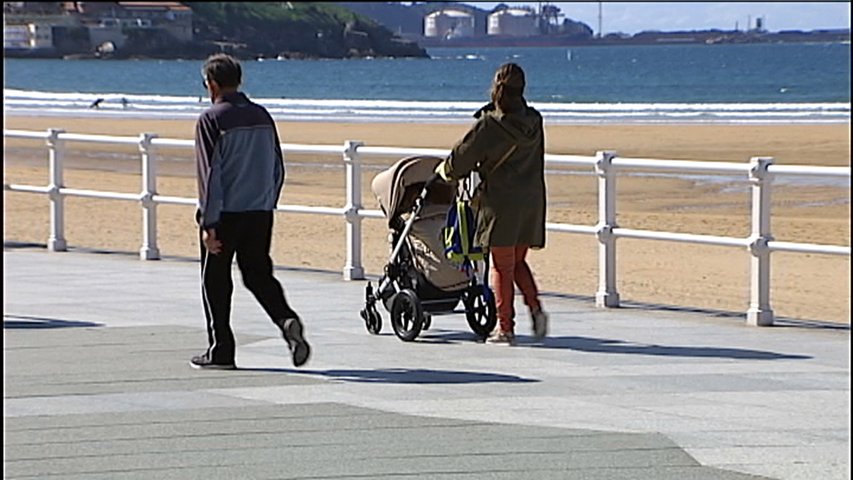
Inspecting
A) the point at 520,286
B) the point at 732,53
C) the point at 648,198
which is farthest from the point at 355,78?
the point at 520,286

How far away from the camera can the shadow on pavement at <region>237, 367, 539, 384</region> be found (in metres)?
9.28

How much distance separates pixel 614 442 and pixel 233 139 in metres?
2.81

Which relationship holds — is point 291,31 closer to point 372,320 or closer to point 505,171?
point 372,320

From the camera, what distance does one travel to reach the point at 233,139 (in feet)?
30.6

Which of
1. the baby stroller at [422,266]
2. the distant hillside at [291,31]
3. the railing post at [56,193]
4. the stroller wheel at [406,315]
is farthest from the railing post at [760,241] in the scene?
the distant hillside at [291,31]

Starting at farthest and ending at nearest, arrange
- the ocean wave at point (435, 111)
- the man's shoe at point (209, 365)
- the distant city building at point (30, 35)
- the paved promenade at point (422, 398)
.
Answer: the distant city building at point (30, 35) < the ocean wave at point (435, 111) < the man's shoe at point (209, 365) < the paved promenade at point (422, 398)

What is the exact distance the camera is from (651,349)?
1042 cm

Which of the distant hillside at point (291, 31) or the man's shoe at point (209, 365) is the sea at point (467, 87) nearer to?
the distant hillside at point (291, 31)

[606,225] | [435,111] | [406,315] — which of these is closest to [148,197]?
[606,225]

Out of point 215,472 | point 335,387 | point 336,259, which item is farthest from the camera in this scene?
point 336,259

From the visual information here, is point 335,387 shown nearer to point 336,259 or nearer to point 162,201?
point 162,201

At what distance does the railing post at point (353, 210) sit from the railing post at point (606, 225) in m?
2.23

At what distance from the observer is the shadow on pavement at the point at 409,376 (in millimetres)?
9281

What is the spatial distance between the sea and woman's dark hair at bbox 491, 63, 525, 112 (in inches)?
910
